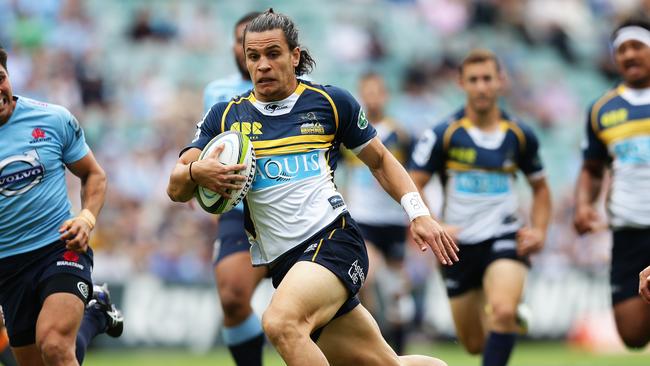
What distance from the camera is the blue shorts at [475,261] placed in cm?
976

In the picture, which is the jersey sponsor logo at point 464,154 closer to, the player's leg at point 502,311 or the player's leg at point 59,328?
the player's leg at point 502,311

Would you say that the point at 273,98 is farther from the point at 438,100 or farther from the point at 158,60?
the point at 438,100

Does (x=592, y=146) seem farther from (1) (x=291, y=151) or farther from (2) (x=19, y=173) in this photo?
(2) (x=19, y=173)

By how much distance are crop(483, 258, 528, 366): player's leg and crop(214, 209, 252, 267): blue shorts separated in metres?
2.14

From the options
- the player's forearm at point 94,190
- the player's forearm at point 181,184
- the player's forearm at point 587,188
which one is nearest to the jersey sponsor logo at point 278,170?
the player's forearm at point 181,184

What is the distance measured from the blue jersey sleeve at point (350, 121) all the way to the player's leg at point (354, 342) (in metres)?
1.07

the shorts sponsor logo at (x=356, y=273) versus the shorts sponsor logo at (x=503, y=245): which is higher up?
the shorts sponsor logo at (x=356, y=273)

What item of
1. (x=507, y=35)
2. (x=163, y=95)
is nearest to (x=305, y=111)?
(x=163, y=95)

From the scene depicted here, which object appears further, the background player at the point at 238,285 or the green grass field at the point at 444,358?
the green grass field at the point at 444,358

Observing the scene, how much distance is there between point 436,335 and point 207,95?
8517 mm

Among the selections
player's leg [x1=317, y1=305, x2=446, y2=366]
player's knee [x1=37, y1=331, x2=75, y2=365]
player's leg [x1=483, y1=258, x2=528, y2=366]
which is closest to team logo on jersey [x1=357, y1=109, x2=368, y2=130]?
player's leg [x1=317, y1=305, x2=446, y2=366]

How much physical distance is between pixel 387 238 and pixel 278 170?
20.0 ft

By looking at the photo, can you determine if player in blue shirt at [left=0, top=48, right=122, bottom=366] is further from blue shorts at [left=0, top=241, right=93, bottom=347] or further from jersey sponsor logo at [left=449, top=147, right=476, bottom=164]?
jersey sponsor logo at [left=449, top=147, right=476, bottom=164]

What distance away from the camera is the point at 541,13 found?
25156mm
